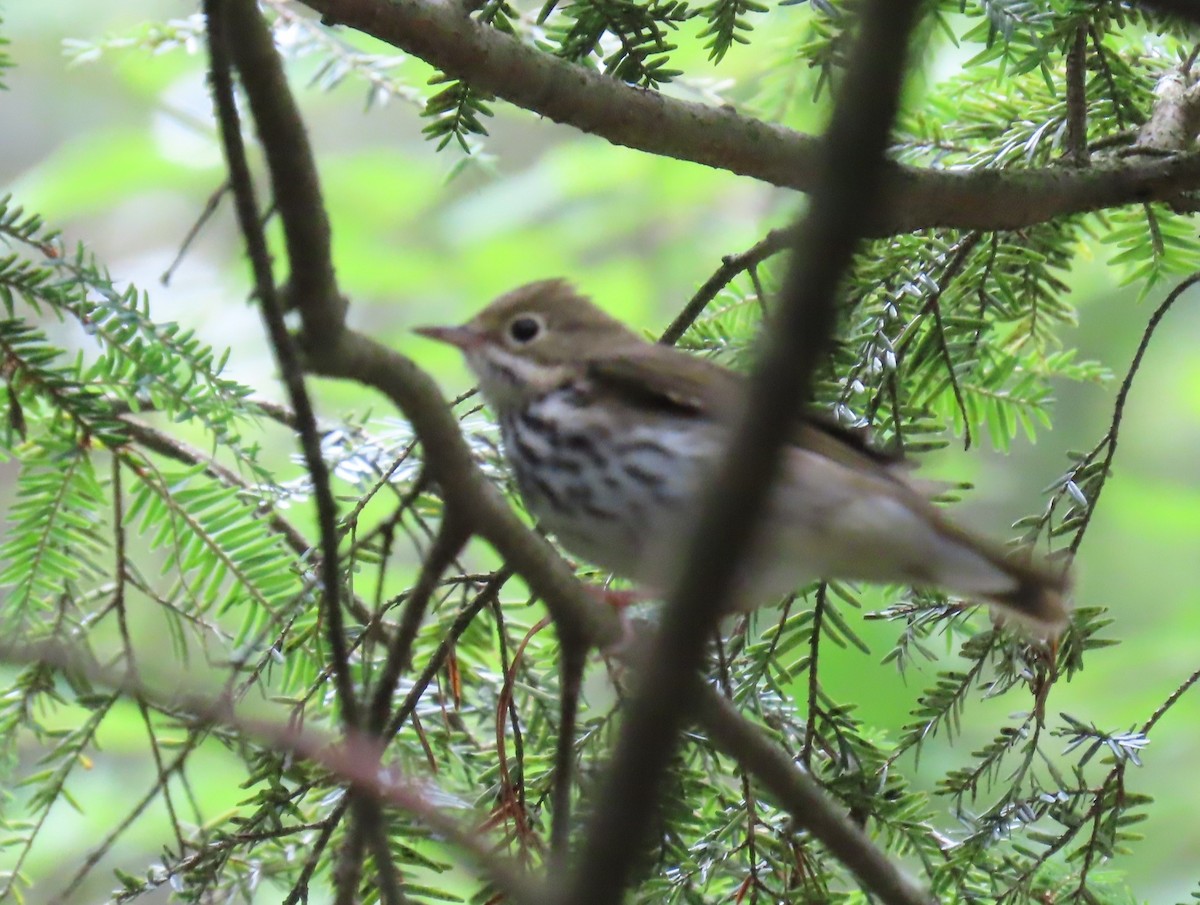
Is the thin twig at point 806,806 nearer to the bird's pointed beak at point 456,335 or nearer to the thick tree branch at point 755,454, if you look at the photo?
the thick tree branch at point 755,454

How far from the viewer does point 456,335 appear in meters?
1.47

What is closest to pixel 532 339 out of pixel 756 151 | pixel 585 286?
pixel 756 151

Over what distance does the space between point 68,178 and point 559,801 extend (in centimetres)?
236

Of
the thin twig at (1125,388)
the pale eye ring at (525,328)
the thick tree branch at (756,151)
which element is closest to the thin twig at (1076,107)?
the thick tree branch at (756,151)

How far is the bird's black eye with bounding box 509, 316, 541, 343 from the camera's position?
1.51 metres

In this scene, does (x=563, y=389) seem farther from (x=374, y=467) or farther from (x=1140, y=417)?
(x=1140, y=417)

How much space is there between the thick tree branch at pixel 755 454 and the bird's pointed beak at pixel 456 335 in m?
0.85

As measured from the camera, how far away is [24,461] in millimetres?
1453

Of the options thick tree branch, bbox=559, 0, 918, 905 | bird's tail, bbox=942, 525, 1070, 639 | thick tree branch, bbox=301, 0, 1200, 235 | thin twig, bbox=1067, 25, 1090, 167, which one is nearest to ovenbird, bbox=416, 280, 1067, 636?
bird's tail, bbox=942, 525, 1070, 639

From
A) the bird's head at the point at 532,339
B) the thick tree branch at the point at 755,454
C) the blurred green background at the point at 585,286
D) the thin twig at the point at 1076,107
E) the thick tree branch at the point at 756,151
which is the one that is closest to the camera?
the thick tree branch at the point at 755,454

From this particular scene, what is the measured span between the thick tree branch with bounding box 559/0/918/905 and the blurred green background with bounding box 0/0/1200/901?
162 centimetres

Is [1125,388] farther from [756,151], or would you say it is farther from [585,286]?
[585,286]

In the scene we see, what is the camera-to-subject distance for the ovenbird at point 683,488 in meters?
1.27

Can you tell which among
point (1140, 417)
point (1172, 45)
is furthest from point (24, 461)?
point (1140, 417)
